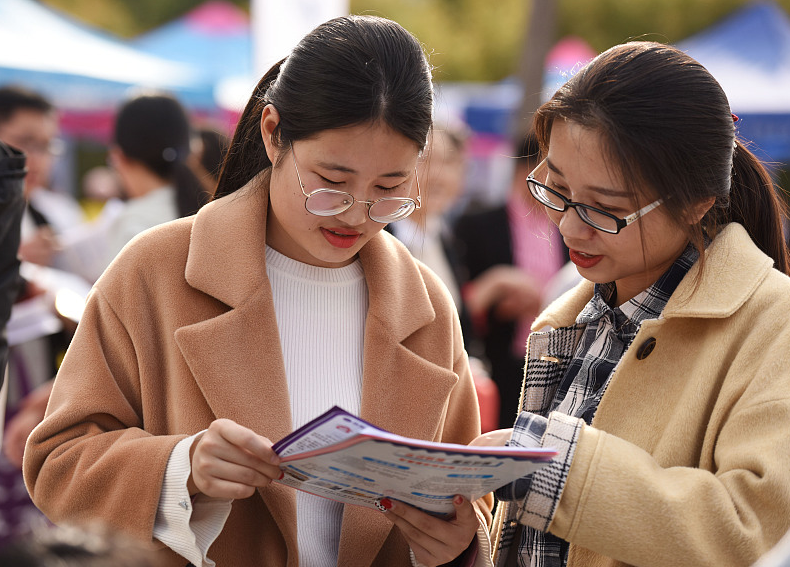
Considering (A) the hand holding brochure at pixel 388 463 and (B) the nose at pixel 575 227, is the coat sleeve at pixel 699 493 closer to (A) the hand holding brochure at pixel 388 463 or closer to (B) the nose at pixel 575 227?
(A) the hand holding brochure at pixel 388 463

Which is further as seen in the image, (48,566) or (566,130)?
(566,130)

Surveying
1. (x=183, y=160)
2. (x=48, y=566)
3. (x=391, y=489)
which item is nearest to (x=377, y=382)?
(x=391, y=489)

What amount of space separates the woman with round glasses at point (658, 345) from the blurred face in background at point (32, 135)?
12.2 ft

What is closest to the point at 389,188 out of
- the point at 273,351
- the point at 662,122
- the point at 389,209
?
the point at 389,209

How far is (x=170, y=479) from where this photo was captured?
5.71 feet

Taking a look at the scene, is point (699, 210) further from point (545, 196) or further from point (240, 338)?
point (240, 338)

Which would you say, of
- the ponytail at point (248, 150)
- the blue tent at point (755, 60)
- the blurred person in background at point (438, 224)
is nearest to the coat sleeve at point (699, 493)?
the ponytail at point (248, 150)

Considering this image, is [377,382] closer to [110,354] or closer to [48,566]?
[110,354]

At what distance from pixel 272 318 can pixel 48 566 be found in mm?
1015

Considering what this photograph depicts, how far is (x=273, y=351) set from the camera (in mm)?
1961

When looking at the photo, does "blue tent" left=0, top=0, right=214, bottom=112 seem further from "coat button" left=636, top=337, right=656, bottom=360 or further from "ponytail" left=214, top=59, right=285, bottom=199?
"coat button" left=636, top=337, right=656, bottom=360

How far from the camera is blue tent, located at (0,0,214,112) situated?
8211mm

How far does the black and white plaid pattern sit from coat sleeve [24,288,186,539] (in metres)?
0.74

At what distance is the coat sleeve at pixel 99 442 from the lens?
1.76m
